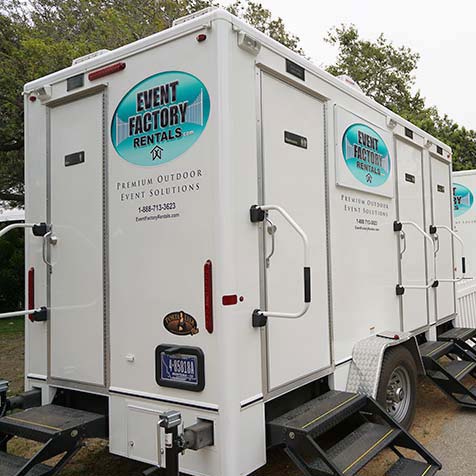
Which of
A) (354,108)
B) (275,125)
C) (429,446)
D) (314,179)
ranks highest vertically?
(354,108)

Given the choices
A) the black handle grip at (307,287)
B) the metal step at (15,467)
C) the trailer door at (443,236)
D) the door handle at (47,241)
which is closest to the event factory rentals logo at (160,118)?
the door handle at (47,241)

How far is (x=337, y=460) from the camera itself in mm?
2729

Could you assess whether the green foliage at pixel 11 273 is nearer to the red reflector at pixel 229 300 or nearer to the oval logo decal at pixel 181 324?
the oval logo decal at pixel 181 324

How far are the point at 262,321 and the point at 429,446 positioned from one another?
7.32 ft

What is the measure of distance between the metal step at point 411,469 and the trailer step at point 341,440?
0.5 inches

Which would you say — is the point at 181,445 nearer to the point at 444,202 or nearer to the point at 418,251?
the point at 418,251

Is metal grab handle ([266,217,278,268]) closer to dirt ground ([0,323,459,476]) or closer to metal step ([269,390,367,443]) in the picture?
metal step ([269,390,367,443])

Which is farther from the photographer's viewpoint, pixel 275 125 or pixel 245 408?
pixel 275 125

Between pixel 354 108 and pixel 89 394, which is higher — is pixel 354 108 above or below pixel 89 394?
above

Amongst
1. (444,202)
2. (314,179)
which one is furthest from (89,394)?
(444,202)

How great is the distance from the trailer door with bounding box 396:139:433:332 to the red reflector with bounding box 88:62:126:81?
2.86 m

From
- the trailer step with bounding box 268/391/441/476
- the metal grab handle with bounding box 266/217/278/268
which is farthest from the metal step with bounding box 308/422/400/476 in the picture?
the metal grab handle with bounding box 266/217/278/268

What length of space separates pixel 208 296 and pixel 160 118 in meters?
1.07

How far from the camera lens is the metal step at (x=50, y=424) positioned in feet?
8.75
